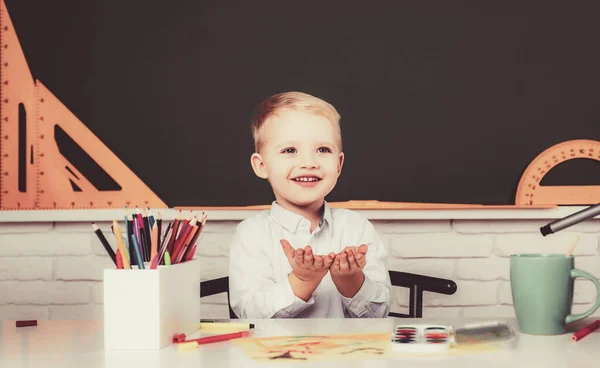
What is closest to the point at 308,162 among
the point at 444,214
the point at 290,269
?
the point at 290,269

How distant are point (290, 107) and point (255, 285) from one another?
17.7 inches

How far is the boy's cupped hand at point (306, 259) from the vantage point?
0.97 meters

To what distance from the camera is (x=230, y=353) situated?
758 mm

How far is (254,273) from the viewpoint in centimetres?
133

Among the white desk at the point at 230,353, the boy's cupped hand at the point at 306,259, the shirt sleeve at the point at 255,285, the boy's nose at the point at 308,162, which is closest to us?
the white desk at the point at 230,353

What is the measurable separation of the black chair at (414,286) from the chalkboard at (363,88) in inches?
10.7

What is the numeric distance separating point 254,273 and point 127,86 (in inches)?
28.2

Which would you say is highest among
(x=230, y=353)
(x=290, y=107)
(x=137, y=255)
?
(x=290, y=107)

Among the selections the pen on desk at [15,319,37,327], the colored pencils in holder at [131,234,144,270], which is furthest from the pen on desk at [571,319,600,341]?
the pen on desk at [15,319,37,327]

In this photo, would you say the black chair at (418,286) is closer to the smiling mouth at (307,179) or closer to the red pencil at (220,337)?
the smiling mouth at (307,179)

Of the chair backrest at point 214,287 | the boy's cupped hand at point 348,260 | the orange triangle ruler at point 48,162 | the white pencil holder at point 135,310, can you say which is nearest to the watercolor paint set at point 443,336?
the boy's cupped hand at point 348,260

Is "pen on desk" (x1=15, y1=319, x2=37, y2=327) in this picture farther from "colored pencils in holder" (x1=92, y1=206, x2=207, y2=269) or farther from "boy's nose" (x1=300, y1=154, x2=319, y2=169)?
"boy's nose" (x1=300, y1=154, x2=319, y2=169)

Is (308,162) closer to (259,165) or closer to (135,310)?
(259,165)

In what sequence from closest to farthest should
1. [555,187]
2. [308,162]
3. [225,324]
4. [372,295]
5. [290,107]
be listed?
[225,324]
[372,295]
[308,162]
[290,107]
[555,187]
